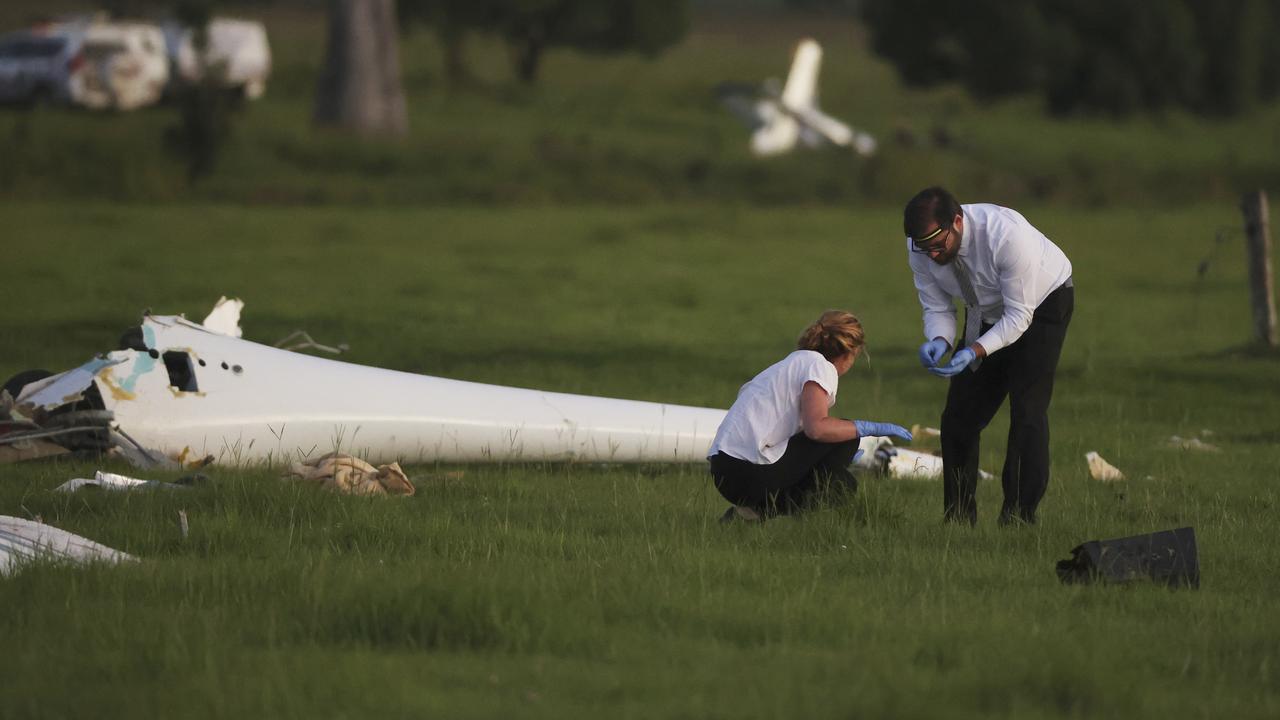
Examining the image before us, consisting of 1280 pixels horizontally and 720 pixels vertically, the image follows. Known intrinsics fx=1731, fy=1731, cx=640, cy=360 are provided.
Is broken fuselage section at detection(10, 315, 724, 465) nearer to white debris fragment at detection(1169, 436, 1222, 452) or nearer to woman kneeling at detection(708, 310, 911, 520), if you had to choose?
woman kneeling at detection(708, 310, 911, 520)

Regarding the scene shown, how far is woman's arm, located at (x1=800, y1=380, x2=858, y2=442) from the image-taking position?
7.29m

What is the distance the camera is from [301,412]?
9.39m

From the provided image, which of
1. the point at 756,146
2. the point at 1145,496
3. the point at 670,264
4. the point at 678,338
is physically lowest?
the point at 1145,496

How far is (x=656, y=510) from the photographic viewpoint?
8.02m

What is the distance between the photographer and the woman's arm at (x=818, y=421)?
23.9 ft

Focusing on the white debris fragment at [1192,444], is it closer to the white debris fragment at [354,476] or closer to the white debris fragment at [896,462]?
the white debris fragment at [896,462]

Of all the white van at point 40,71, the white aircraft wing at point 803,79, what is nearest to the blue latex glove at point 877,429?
the white van at point 40,71

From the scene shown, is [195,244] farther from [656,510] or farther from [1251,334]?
[656,510]

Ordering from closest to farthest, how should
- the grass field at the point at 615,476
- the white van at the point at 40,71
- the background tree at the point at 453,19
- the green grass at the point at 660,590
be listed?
the green grass at the point at 660,590 < the grass field at the point at 615,476 < the white van at the point at 40,71 < the background tree at the point at 453,19

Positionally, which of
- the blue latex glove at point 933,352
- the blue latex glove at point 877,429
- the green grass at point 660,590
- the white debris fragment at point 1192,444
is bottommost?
the green grass at point 660,590

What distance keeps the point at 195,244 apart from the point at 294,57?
50.3 meters

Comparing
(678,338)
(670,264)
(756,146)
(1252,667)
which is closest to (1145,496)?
(1252,667)

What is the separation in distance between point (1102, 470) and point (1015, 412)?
90.0 inches

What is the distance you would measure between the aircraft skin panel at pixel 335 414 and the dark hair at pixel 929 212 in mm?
2865
